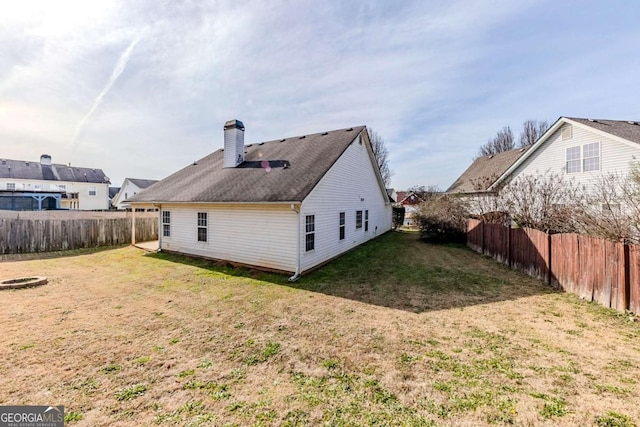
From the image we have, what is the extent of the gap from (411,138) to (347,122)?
7.11 meters

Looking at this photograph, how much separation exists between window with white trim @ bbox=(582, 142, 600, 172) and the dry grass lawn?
10.5 meters

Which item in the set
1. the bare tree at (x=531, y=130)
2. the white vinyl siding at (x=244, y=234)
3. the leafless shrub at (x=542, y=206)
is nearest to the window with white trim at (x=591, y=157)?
the leafless shrub at (x=542, y=206)

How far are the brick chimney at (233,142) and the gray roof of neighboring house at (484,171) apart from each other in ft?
53.4

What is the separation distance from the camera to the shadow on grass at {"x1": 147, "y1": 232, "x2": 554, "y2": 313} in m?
6.86

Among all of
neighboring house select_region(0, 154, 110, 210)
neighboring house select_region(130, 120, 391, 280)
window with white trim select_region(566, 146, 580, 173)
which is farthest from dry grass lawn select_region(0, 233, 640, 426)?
neighboring house select_region(0, 154, 110, 210)

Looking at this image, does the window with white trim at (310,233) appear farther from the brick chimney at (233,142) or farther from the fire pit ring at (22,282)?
the fire pit ring at (22,282)

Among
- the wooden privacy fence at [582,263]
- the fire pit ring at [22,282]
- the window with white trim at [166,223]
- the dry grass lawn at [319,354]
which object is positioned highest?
the window with white trim at [166,223]

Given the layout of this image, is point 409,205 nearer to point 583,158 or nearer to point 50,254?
point 583,158

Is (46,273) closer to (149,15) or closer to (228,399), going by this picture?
(149,15)

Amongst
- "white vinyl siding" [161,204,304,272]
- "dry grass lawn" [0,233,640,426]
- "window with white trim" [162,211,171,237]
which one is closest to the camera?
"dry grass lawn" [0,233,640,426]

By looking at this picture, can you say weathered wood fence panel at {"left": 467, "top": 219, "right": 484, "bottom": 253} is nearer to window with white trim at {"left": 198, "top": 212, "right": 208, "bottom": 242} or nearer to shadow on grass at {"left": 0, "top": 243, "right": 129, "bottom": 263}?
window with white trim at {"left": 198, "top": 212, "right": 208, "bottom": 242}

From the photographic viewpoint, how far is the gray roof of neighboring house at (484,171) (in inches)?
797

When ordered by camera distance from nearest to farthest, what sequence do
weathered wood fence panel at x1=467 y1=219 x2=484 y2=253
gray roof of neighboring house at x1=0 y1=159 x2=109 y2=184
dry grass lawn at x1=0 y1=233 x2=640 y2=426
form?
dry grass lawn at x1=0 y1=233 x2=640 y2=426, weathered wood fence panel at x1=467 y1=219 x2=484 y2=253, gray roof of neighboring house at x1=0 y1=159 x2=109 y2=184

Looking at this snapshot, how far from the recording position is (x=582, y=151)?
1414 cm
